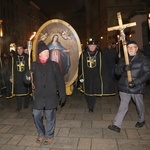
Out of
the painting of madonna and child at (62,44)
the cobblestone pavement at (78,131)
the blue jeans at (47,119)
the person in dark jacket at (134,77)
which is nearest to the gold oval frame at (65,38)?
the painting of madonna and child at (62,44)

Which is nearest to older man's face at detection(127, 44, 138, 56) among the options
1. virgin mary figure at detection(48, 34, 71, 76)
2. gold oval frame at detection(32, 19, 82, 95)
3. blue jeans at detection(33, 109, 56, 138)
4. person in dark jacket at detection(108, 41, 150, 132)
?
person in dark jacket at detection(108, 41, 150, 132)

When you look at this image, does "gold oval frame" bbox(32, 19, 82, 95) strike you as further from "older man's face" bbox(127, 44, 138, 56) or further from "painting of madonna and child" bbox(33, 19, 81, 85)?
"older man's face" bbox(127, 44, 138, 56)

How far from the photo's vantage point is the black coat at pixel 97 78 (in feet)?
23.0

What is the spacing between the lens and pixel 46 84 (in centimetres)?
462

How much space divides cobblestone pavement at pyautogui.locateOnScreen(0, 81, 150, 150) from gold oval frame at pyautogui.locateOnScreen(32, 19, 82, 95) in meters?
1.14

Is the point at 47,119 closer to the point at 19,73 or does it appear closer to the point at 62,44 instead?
the point at 19,73

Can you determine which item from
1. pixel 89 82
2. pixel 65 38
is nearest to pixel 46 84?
pixel 89 82

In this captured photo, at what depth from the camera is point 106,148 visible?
4.55m

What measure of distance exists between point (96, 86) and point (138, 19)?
1326 cm

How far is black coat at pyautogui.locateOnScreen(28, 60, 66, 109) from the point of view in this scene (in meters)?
4.61

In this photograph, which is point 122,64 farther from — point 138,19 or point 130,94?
point 138,19

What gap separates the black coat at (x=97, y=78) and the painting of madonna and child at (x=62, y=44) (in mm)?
932

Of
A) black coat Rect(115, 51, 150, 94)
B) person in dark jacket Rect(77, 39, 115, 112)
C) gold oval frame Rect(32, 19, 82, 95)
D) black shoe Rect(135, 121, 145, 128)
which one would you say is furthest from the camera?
gold oval frame Rect(32, 19, 82, 95)

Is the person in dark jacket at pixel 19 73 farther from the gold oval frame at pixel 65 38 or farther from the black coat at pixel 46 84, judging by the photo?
the black coat at pixel 46 84
